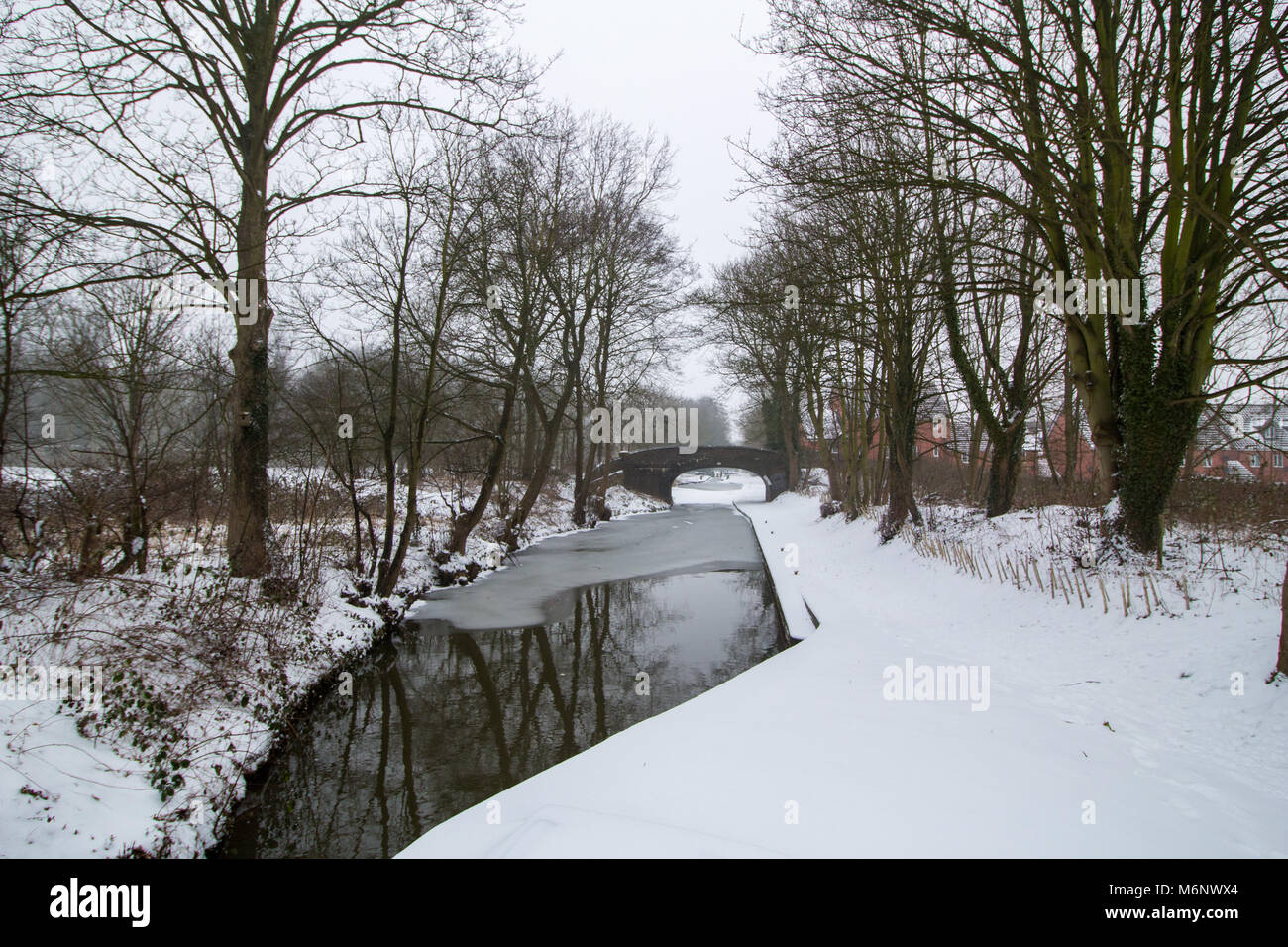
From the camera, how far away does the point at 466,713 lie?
6.84 meters

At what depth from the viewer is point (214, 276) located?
7195 millimetres

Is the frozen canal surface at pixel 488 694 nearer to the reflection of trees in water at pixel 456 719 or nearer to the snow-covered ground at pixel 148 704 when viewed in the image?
the reflection of trees in water at pixel 456 719

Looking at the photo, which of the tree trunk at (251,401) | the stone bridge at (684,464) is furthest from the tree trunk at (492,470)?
the stone bridge at (684,464)

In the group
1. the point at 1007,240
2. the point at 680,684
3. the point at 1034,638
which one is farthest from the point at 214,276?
the point at 1007,240

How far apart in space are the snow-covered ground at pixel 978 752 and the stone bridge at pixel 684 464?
33.6m

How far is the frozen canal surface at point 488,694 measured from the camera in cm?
488

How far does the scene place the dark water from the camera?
479 cm

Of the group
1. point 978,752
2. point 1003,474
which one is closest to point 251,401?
point 978,752

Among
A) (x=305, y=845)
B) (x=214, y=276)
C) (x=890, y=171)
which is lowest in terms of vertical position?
(x=305, y=845)

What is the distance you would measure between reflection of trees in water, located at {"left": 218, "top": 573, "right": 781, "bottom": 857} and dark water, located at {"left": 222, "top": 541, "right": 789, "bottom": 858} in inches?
0.6
